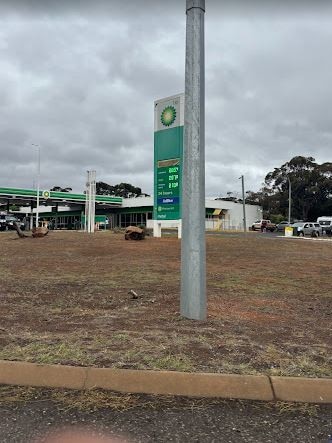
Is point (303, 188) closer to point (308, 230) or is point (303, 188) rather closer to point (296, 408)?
point (308, 230)

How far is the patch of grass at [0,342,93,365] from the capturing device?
472 centimetres

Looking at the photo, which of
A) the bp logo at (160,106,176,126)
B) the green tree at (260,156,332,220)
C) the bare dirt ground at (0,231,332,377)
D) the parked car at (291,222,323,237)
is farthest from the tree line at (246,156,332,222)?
the bare dirt ground at (0,231,332,377)

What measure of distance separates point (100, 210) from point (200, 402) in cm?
7898

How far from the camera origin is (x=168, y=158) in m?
23.1

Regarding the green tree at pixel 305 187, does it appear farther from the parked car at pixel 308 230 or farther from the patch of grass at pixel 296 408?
the patch of grass at pixel 296 408

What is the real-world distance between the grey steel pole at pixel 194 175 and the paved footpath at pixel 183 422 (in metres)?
2.41

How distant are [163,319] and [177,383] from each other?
2250 mm

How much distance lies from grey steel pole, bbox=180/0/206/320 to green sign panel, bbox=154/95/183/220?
15734 millimetres

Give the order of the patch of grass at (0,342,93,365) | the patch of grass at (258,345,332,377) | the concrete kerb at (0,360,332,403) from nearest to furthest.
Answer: the concrete kerb at (0,360,332,403) < the patch of grass at (258,345,332,377) < the patch of grass at (0,342,93,365)

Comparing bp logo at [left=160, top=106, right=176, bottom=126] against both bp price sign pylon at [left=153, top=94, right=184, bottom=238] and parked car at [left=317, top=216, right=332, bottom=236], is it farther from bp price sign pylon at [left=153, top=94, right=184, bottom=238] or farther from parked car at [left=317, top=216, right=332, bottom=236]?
parked car at [left=317, top=216, right=332, bottom=236]

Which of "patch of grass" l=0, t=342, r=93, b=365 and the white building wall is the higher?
the white building wall

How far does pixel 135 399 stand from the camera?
13.5 ft

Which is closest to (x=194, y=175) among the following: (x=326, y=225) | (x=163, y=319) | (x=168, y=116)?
(x=163, y=319)

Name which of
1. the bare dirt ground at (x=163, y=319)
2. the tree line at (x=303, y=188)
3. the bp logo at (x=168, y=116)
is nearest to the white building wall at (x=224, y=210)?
the tree line at (x=303, y=188)
